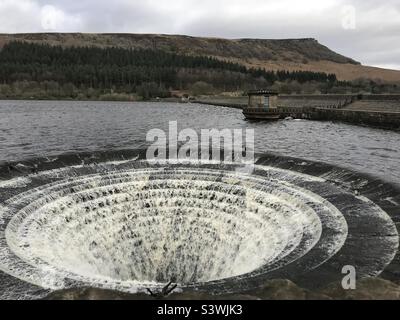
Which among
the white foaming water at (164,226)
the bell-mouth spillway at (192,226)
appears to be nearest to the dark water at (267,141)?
the bell-mouth spillway at (192,226)

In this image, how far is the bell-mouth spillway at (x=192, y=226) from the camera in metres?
13.4

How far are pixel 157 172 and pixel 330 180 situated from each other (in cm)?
1062

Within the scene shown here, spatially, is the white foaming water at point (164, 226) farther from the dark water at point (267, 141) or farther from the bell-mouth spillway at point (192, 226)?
the dark water at point (267, 141)

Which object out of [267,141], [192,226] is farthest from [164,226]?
[267,141]

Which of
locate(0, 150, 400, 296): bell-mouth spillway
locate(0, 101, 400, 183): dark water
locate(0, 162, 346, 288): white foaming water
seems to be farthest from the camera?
locate(0, 101, 400, 183): dark water

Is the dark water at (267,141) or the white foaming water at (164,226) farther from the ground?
the dark water at (267,141)

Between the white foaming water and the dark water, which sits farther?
the dark water

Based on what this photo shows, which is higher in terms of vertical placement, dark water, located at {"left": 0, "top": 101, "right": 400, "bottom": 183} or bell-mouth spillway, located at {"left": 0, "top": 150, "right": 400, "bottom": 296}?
dark water, located at {"left": 0, "top": 101, "right": 400, "bottom": 183}

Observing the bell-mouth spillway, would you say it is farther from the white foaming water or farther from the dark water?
the dark water

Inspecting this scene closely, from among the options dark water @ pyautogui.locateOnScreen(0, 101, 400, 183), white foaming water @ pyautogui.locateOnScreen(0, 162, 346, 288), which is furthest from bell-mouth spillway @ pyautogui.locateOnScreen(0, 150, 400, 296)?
dark water @ pyautogui.locateOnScreen(0, 101, 400, 183)

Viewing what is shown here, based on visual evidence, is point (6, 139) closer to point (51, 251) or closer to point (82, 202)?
point (82, 202)

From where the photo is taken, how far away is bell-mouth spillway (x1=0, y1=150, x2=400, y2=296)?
13.4m

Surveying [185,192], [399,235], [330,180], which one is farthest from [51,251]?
[330,180]
